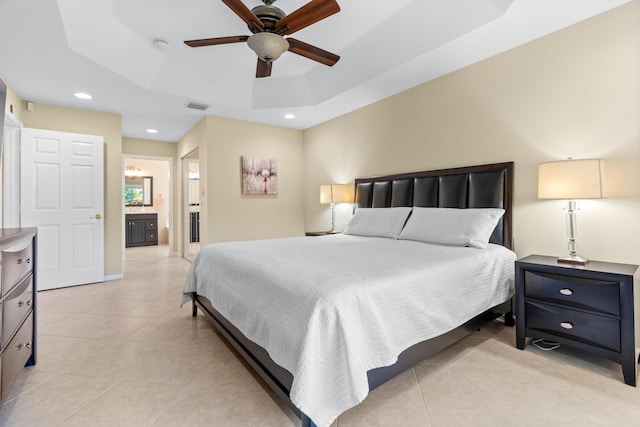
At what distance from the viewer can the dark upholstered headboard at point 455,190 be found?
110 inches

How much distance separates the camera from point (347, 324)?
130 cm

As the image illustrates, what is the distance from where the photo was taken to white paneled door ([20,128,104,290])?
3.85 meters

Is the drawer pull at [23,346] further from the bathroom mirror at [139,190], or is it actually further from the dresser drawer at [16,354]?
the bathroom mirror at [139,190]

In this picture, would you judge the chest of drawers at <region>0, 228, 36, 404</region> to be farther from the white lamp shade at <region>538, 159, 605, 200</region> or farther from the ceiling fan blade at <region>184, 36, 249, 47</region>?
the white lamp shade at <region>538, 159, 605, 200</region>

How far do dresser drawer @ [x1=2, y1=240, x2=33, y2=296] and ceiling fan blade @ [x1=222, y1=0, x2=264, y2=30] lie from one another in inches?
70.1

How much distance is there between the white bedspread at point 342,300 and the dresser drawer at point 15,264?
1088 mm

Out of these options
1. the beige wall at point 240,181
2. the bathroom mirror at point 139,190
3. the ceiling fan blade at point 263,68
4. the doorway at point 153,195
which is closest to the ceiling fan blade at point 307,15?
the ceiling fan blade at point 263,68

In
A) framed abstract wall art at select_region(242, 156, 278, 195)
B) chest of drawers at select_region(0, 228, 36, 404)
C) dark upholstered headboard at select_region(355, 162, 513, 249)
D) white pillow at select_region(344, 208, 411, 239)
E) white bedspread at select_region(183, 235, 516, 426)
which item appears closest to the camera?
white bedspread at select_region(183, 235, 516, 426)

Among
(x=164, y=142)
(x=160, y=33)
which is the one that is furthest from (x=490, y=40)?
(x=164, y=142)

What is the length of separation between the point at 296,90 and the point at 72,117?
10.5 ft

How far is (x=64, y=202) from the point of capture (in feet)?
13.4

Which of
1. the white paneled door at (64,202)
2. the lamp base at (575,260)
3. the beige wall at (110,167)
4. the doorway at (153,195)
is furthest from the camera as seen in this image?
the doorway at (153,195)

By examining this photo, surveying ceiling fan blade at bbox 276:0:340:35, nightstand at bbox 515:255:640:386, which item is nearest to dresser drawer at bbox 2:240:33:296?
ceiling fan blade at bbox 276:0:340:35

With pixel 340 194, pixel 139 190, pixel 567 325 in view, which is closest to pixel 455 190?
pixel 567 325
